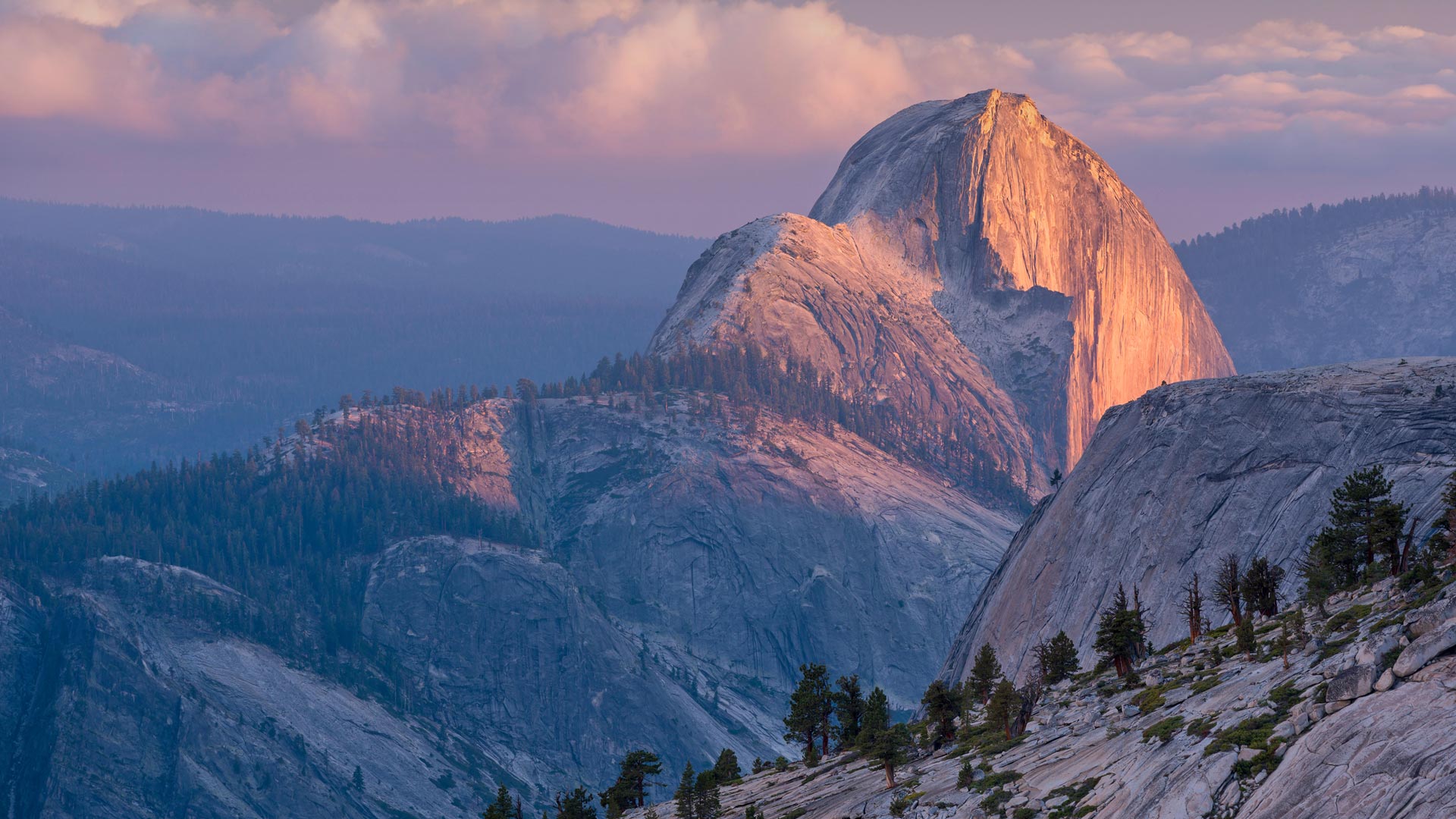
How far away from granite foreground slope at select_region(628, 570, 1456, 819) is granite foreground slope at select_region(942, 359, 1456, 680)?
38.8m

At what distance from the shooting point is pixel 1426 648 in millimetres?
59938

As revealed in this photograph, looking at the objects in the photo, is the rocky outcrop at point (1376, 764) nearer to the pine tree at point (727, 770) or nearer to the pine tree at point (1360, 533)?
the pine tree at point (1360, 533)

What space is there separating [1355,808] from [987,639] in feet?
307

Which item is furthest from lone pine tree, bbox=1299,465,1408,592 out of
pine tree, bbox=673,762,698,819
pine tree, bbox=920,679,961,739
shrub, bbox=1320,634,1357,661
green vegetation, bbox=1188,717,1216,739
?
pine tree, bbox=673,762,698,819

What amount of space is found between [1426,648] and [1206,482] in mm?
84217

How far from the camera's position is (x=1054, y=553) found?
150750 mm

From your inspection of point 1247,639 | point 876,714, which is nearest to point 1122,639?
point 1247,639

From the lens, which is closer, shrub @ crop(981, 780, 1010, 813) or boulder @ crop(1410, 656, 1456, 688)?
boulder @ crop(1410, 656, 1456, 688)

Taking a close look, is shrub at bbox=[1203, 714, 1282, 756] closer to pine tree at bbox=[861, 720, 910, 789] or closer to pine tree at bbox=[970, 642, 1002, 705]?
pine tree at bbox=[861, 720, 910, 789]

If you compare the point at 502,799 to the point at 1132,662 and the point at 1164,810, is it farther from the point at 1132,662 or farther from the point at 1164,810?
the point at 1164,810

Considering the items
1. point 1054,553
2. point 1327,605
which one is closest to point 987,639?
point 1054,553

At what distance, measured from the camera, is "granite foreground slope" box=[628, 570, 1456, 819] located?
188ft

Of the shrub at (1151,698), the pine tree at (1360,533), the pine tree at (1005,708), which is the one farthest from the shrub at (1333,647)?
the pine tree at (1005,708)

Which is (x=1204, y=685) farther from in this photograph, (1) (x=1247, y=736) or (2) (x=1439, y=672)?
(2) (x=1439, y=672)
